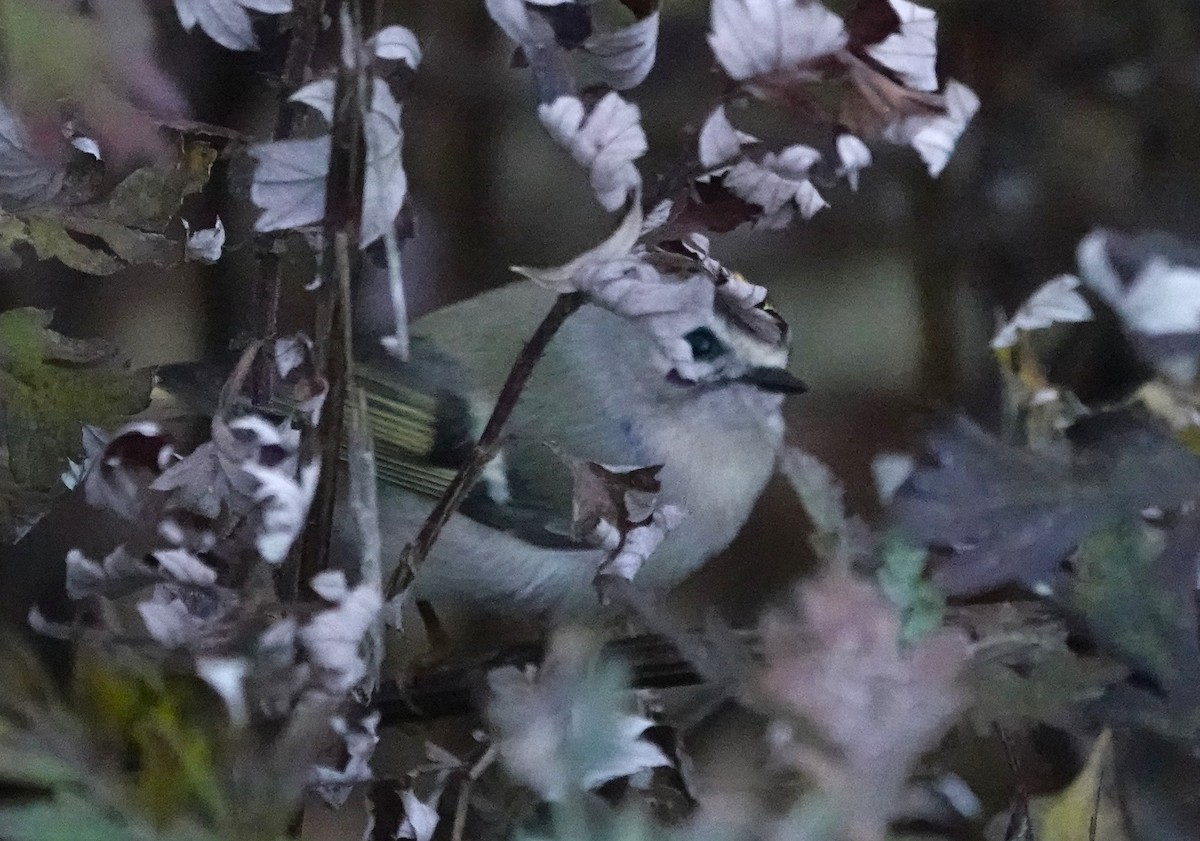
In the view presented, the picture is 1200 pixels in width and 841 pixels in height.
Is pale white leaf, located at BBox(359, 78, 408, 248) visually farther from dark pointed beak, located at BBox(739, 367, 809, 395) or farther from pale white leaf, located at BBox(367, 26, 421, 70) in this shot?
dark pointed beak, located at BBox(739, 367, 809, 395)

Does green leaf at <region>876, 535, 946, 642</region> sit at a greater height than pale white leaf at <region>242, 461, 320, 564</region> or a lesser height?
lesser

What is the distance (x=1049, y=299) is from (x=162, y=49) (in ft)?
1.10

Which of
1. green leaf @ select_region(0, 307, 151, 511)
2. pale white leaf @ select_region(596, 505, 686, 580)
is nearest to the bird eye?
pale white leaf @ select_region(596, 505, 686, 580)

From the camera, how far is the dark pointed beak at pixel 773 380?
0.62 metres

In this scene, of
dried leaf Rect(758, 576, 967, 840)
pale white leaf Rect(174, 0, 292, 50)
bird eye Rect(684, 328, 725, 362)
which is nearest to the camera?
dried leaf Rect(758, 576, 967, 840)

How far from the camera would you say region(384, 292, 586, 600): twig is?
1.09 ft

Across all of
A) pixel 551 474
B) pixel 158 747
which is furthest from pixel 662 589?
pixel 158 747

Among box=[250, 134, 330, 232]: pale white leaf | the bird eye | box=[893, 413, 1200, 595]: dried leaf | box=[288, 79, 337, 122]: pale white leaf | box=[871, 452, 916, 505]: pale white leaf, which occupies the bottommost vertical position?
the bird eye

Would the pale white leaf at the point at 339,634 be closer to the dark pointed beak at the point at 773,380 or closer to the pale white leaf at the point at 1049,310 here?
the pale white leaf at the point at 1049,310

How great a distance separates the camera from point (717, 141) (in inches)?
11.9

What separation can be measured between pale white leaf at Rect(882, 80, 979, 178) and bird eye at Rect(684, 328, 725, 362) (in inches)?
8.6

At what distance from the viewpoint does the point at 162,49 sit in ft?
1.40

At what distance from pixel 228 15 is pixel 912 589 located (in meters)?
0.27

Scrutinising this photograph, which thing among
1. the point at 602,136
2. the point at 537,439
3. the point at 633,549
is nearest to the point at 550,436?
the point at 537,439
